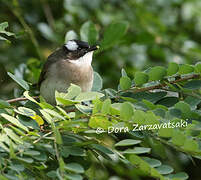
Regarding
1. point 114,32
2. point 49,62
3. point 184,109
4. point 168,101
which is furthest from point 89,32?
point 184,109

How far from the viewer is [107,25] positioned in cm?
408

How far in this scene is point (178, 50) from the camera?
4141 millimetres

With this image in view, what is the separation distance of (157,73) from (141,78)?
0.09 m

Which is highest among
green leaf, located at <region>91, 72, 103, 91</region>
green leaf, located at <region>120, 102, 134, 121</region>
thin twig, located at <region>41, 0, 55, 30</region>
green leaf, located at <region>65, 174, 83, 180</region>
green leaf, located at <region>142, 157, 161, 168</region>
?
thin twig, located at <region>41, 0, 55, 30</region>

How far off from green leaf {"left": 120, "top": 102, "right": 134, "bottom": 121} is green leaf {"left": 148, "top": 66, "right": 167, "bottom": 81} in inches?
18.0

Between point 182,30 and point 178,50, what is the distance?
0.73 metres

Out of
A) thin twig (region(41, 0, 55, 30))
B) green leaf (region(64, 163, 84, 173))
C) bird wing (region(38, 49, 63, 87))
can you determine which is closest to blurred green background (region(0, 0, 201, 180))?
thin twig (region(41, 0, 55, 30))

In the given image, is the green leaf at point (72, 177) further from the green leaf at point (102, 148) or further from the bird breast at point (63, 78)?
the bird breast at point (63, 78)

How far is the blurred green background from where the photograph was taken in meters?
3.96

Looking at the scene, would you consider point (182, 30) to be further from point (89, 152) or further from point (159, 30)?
point (89, 152)

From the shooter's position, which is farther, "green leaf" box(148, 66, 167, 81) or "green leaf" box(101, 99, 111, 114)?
"green leaf" box(148, 66, 167, 81)

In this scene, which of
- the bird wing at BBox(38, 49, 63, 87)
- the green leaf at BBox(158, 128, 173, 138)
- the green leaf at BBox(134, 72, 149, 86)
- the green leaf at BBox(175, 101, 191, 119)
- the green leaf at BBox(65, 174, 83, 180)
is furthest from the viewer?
the bird wing at BBox(38, 49, 63, 87)

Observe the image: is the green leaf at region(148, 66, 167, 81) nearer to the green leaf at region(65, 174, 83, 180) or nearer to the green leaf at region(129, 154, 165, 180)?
the green leaf at region(129, 154, 165, 180)

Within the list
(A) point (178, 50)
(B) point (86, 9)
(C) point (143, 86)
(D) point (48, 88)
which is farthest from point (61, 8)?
(C) point (143, 86)
